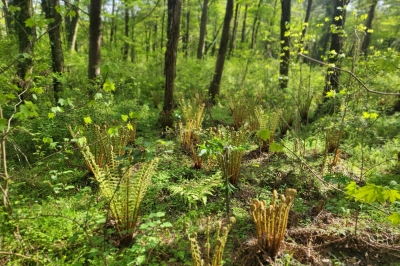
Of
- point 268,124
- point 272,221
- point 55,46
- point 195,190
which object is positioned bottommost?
point 195,190

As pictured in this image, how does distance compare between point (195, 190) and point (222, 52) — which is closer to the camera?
point (195, 190)

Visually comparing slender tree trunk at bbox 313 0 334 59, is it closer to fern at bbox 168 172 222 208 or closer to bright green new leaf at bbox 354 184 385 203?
fern at bbox 168 172 222 208

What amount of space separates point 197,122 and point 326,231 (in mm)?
2768

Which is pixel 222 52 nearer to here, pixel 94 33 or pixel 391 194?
pixel 94 33

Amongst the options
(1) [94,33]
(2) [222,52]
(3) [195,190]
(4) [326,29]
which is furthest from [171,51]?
(4) [326,29]

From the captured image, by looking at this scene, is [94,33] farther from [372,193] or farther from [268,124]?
[372,193]

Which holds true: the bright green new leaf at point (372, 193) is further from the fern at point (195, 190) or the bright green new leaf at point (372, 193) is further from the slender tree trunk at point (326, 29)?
the slender tree trunk at point (326, 29)

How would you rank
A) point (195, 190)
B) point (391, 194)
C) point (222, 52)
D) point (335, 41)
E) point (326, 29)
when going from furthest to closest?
point (326, 29) → point (222, 52) → point (335, 41) → point (195, 190) → point (391, 194)

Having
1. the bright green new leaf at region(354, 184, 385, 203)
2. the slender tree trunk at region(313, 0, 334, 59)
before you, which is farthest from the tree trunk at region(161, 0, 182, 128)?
the slender tree trunk at region(313, 0, 334, 59)

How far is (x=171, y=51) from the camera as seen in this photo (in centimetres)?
470

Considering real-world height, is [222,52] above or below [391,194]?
above

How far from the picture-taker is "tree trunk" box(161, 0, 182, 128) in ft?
14.3

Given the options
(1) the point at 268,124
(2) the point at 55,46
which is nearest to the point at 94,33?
(2) the point at 55,46

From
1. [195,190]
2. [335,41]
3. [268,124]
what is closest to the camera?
[195,190]
